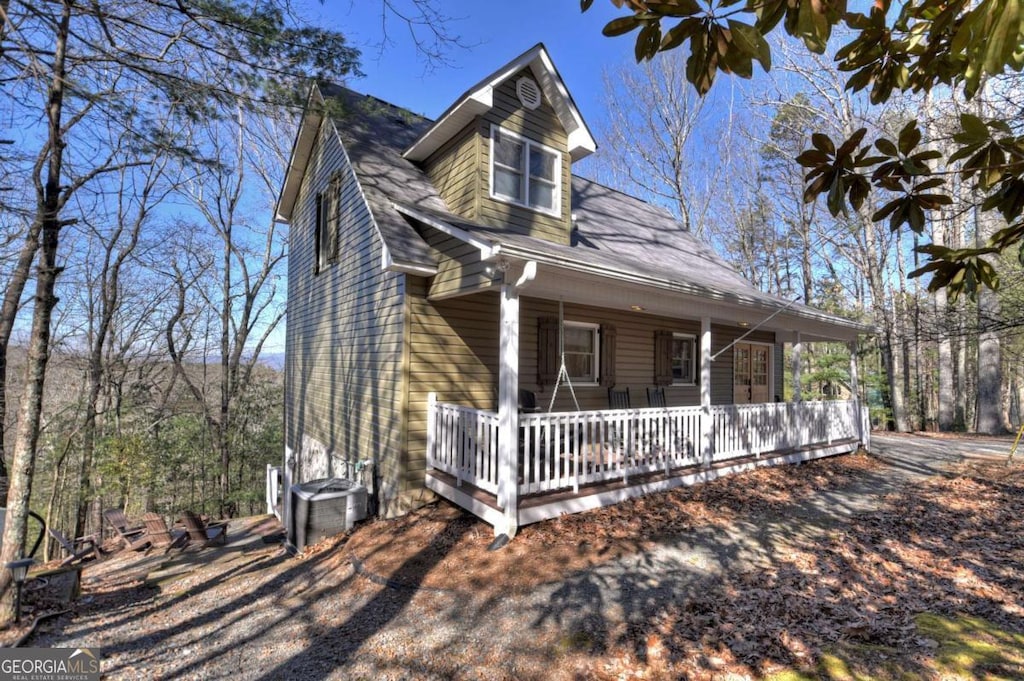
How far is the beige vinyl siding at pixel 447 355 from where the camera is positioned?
6195mm

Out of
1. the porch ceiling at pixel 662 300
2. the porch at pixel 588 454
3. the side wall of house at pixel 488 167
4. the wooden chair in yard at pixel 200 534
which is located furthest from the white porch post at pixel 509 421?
the wooden chair in yard at pixel 200 534

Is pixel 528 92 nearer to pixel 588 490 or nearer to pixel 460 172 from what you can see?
pixel 460 172

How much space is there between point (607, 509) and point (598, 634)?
91.6 inches

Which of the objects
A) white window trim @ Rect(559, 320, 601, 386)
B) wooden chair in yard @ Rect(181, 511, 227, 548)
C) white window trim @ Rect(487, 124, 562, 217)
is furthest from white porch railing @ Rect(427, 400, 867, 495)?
wooden chair in yard @ Rect(181, 511, 227, 548)

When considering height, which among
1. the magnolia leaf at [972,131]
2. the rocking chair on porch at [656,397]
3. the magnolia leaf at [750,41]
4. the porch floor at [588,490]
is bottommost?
the porch floor at [588,490]

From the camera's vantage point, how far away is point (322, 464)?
8859mm

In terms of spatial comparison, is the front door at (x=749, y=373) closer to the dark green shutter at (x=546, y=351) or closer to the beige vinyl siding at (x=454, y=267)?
the dark green shutter at (x=546, y=351)

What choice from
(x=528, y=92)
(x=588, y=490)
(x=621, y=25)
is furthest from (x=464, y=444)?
(x=528, y=92)

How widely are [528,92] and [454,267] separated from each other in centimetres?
381

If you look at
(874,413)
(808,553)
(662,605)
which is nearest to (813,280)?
(874,413)

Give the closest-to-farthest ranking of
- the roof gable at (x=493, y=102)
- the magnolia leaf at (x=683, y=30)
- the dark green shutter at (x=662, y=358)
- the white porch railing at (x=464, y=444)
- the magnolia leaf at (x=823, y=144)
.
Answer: the magnolia leaf at (x=683, y=30)
the magnolia leaf at (x=823, y=144)
the white porch railing at (x=464, y=444)
the roof gable at (x=493, y=102)
the dark green shutter at (x=662, y=358)

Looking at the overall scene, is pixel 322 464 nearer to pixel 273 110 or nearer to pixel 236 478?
pixel 273 110

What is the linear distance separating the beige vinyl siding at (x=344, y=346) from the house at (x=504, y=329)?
2.0 inches

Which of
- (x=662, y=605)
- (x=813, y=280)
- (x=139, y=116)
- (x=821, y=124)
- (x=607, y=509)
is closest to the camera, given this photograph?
(x=662, y=605)
